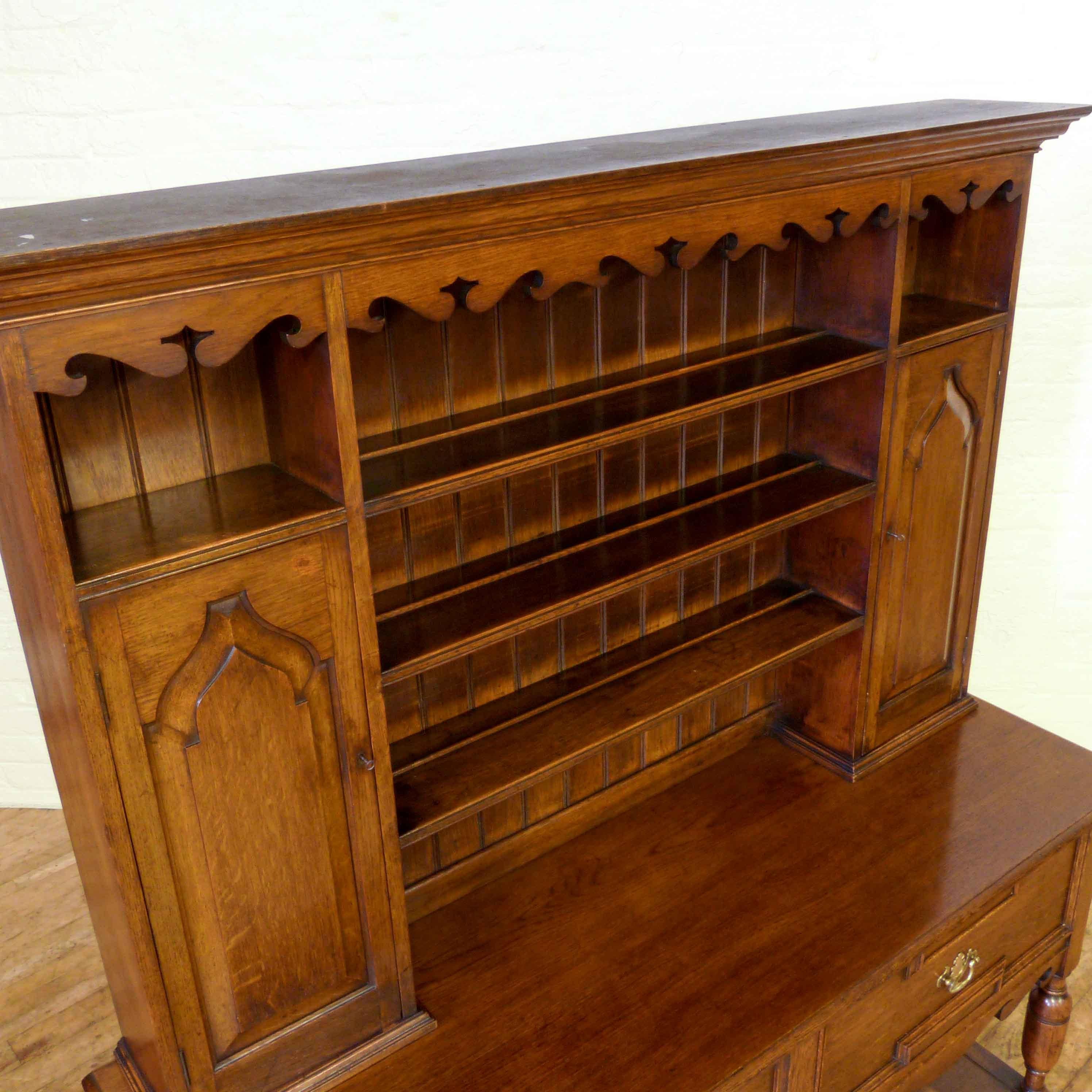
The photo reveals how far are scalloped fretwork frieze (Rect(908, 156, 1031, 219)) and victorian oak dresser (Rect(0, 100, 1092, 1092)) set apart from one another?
14 millimetres

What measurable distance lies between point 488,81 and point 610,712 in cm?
155

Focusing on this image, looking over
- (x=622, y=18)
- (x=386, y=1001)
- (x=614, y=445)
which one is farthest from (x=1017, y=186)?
(x=386, y=1001)

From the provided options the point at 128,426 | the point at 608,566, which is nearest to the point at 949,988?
the point at 608,566

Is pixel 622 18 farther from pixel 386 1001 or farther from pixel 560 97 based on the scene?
pixel 386 1001

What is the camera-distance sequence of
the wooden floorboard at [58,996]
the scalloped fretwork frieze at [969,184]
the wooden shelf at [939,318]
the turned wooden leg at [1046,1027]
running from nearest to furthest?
the scalloped fretwork frieze at [969,184] < the wooden shelf at [939,318] < the turned wooden leg at [1046,1027] < the wooden floorboard at [58,996]

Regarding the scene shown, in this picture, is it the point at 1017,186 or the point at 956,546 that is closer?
the point at 1017,186

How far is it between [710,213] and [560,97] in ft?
4.05

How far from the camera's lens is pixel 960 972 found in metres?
2.20

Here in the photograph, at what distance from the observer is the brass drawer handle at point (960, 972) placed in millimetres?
2166

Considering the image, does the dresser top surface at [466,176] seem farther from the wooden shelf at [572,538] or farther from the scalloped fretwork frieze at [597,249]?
the wooden shelf at [572,538]

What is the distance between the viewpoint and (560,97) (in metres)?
2.77

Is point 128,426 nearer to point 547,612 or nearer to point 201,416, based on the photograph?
point 201,416

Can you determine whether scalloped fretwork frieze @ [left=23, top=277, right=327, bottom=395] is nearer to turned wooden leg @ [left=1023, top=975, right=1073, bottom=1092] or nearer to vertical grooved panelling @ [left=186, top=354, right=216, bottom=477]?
vertical grooved panelling @ [left=186, top=354, right=216, bottom=477]

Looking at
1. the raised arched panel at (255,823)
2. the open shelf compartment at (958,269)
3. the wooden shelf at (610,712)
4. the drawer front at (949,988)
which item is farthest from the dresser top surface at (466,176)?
the drawer front at (949,988)
